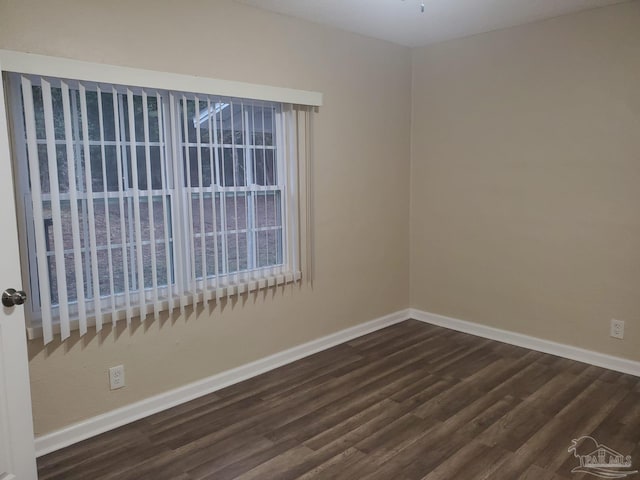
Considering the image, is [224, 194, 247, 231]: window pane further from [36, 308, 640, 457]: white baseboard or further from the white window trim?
[36, 308, 640, 457]: white baseboard

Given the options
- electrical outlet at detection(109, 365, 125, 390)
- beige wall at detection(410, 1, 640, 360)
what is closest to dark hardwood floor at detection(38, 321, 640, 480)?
electrical outlet at detection(109, 365, 125, 390)

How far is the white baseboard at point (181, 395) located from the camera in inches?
104

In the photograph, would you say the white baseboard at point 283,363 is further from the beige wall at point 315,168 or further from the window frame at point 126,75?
the window frame at point 126,75

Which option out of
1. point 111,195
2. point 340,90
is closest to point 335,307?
point 340,90

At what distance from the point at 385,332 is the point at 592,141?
86.1 inches

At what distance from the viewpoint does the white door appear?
2.00 metres

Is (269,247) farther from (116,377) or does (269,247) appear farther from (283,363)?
(116,377)

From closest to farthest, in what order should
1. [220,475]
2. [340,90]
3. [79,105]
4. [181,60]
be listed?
[220,475], [79,105], [181,60], [340,90]

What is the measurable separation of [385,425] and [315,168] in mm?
1885

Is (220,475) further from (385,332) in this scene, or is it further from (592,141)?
(592,141)

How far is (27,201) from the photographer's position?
2461mm

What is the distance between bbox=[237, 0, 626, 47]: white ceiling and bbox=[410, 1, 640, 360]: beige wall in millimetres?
181

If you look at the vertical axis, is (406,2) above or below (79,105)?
above

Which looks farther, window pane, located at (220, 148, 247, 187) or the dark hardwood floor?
window pane, located at (220, 148, 247, 187)
